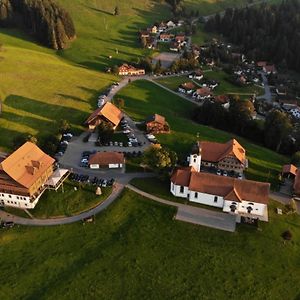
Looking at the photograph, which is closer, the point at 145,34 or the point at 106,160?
the point at 106,160

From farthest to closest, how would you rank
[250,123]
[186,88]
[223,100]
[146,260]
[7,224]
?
1. [186,88]
2. [223,100]
3. [250,123]
4. [7,224]
5. [146,260]

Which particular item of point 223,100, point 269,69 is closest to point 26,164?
point 223,100

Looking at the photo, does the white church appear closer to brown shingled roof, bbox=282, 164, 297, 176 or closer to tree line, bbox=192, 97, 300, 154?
brown shingled roof, bbox=282, 164, 297, 176

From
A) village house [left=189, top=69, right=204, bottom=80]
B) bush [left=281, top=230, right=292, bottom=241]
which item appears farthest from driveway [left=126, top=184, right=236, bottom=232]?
village house [left=189, top=69, right=204, bottom=80]

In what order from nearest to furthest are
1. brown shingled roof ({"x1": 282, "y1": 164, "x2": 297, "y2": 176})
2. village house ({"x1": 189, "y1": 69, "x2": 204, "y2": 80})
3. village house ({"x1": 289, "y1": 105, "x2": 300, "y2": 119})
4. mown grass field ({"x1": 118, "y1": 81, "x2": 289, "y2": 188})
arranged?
brown shingled roof ({"x1": 282, "y1": 164, "x2": 297, "y2": 176})
mown grass field ({"x1": 118, "y1": 81, "x2": 289, "y2": 188})
village house ({"x1": 289, "y1": 105, "x2": 300, "y2": 119})
village house ({"x1": 189, "y1": 69, "x2": 204, "y2": 80})

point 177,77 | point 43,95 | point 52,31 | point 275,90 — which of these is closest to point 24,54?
point 52,31

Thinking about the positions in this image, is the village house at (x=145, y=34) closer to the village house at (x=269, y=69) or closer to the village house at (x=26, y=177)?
the village house at (x=269, y=69)

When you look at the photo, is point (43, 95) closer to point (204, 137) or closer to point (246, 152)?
point (204, 137)

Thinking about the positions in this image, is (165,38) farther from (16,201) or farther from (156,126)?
(16,201)
